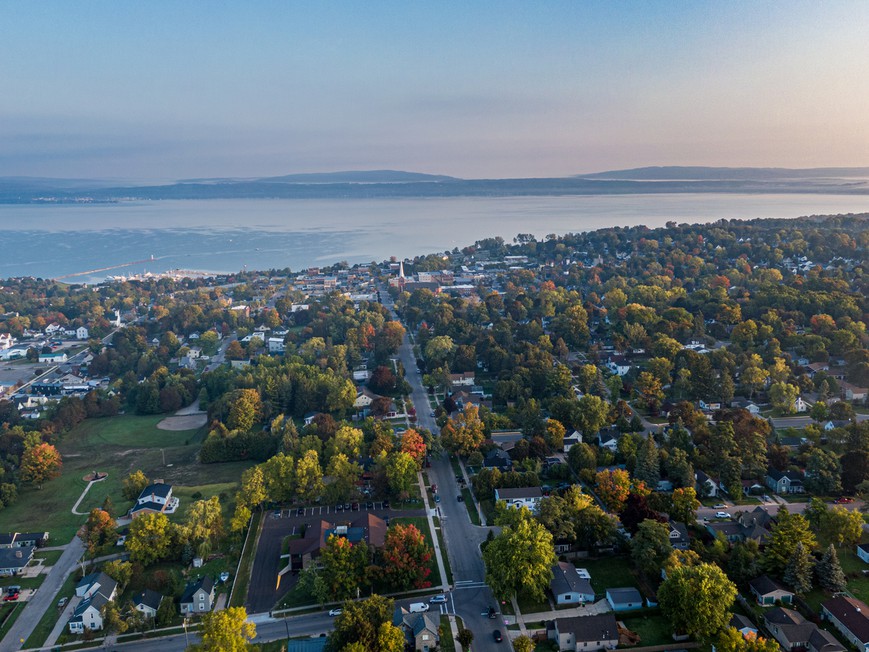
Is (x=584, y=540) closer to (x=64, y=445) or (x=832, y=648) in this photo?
(x=832, y=648)

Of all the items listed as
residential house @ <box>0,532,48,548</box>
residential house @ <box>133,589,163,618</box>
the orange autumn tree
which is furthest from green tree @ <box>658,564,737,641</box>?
residential house @ <box>0,532,48,548</box>

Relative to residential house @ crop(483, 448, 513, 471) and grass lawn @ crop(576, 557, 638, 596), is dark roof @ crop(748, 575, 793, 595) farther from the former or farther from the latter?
residential house @ crop(483, 448, 513, 471)

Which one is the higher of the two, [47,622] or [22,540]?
[22,540]

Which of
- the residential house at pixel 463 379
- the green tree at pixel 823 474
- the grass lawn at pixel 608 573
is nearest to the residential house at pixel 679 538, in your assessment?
the grass lawn at pixel 608 573

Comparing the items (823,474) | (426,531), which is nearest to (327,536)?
(426,531)

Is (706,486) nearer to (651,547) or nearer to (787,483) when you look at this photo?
(787,483)

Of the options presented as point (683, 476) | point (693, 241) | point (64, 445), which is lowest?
point (64, 445)

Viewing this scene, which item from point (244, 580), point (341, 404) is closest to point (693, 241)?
point (341, 404)
